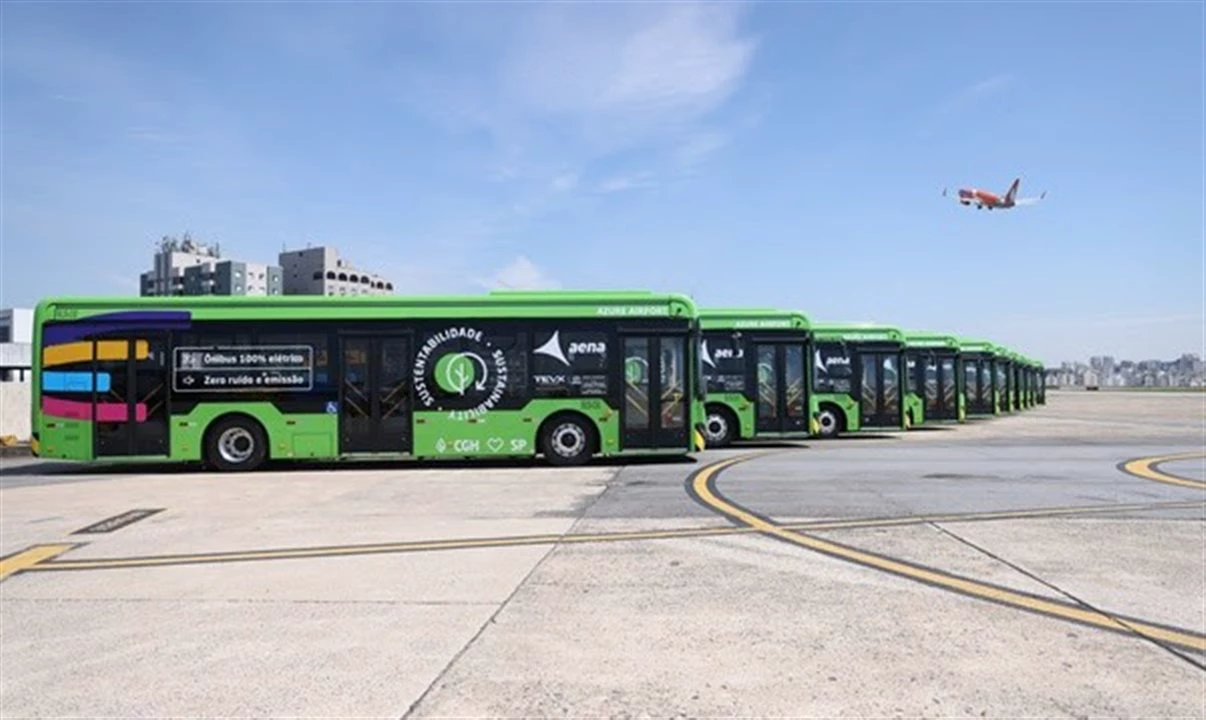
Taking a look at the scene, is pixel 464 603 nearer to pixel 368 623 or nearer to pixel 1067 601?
pixel 368 623

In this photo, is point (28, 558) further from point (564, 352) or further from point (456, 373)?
point (564, 352)

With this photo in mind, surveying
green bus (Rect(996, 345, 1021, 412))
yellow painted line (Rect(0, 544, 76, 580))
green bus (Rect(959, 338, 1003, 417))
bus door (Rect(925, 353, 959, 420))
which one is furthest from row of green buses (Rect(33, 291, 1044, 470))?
green bus (Rect(996, 345, 1021, 412))

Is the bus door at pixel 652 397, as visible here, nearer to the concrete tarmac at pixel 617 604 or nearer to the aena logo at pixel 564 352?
the aena logo at pixel 564 352

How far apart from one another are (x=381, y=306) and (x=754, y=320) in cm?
966

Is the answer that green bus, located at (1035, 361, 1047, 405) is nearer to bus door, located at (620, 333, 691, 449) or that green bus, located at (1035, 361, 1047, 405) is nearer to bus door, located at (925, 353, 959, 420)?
bus door, located at (925, 353, 959, 420)

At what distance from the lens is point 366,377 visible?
579 inches

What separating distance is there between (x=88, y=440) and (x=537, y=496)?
9.18 meters

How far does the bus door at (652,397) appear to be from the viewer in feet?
49.1

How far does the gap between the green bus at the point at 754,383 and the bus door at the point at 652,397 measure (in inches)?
192

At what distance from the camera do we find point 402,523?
8.91 meters

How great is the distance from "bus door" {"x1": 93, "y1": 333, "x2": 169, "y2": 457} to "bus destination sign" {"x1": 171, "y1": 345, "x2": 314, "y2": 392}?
0.38 m

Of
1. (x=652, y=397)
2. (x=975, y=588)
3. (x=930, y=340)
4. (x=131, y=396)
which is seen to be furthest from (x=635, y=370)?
(x=930, y=340)

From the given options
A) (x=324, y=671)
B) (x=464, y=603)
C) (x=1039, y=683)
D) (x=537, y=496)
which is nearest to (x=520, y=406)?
(x=537, y=496)

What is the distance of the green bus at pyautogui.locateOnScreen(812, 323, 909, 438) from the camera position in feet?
73.8
